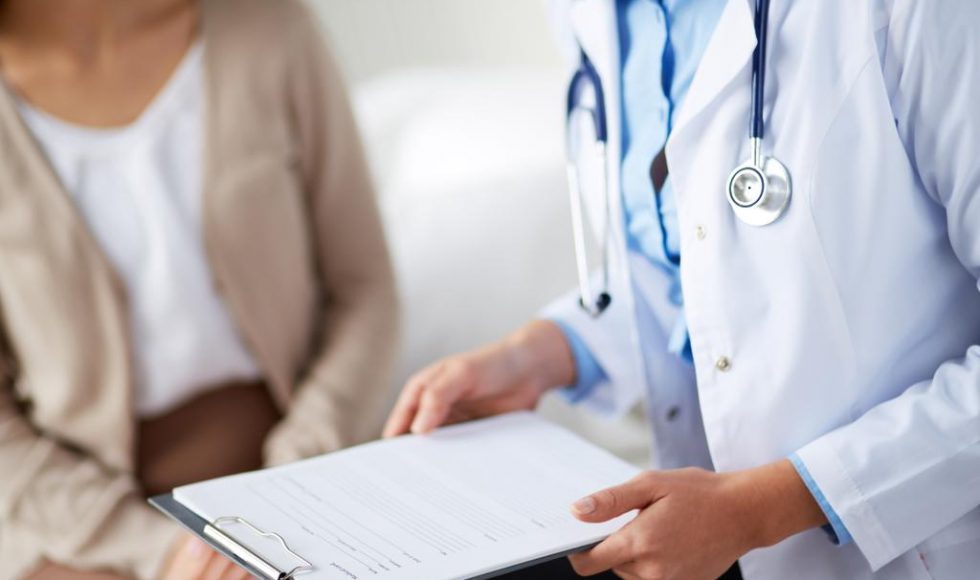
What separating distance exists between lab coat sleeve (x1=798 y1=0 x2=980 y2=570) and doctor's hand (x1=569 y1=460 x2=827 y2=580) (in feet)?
0.10

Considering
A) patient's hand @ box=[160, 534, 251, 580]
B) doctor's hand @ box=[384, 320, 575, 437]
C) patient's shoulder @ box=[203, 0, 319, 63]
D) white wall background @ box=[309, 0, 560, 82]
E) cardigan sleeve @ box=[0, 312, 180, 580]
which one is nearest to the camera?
patient's hand @ box=[160, 534, 251, 580]

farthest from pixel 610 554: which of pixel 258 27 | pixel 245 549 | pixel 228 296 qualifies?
pixel 258 27

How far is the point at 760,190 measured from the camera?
832mm

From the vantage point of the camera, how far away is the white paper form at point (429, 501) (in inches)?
30.6

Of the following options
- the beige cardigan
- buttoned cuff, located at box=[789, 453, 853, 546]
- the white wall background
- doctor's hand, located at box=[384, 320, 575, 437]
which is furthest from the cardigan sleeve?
the white wall background

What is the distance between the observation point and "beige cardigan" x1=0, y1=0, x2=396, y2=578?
1211 millimetres

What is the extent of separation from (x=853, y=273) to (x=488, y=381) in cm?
38

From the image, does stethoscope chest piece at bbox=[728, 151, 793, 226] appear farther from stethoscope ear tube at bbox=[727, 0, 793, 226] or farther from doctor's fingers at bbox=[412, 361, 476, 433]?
doctor's fingers at bbox=[412, 361, 476, 433]

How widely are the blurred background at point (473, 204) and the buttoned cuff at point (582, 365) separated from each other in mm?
451

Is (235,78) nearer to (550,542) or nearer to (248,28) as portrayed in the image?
(248,28)

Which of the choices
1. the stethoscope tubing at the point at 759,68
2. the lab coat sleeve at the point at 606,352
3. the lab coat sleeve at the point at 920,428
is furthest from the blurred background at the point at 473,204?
the lab coat sleeve at the point at 920,428

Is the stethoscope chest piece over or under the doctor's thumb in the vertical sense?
over

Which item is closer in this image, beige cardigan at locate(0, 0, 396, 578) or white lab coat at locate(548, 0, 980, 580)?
white lab coat at locate(548, 0, 980, 580)

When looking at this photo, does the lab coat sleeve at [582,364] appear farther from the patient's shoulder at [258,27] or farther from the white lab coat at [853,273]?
the patient's shoulder at [258,27]
